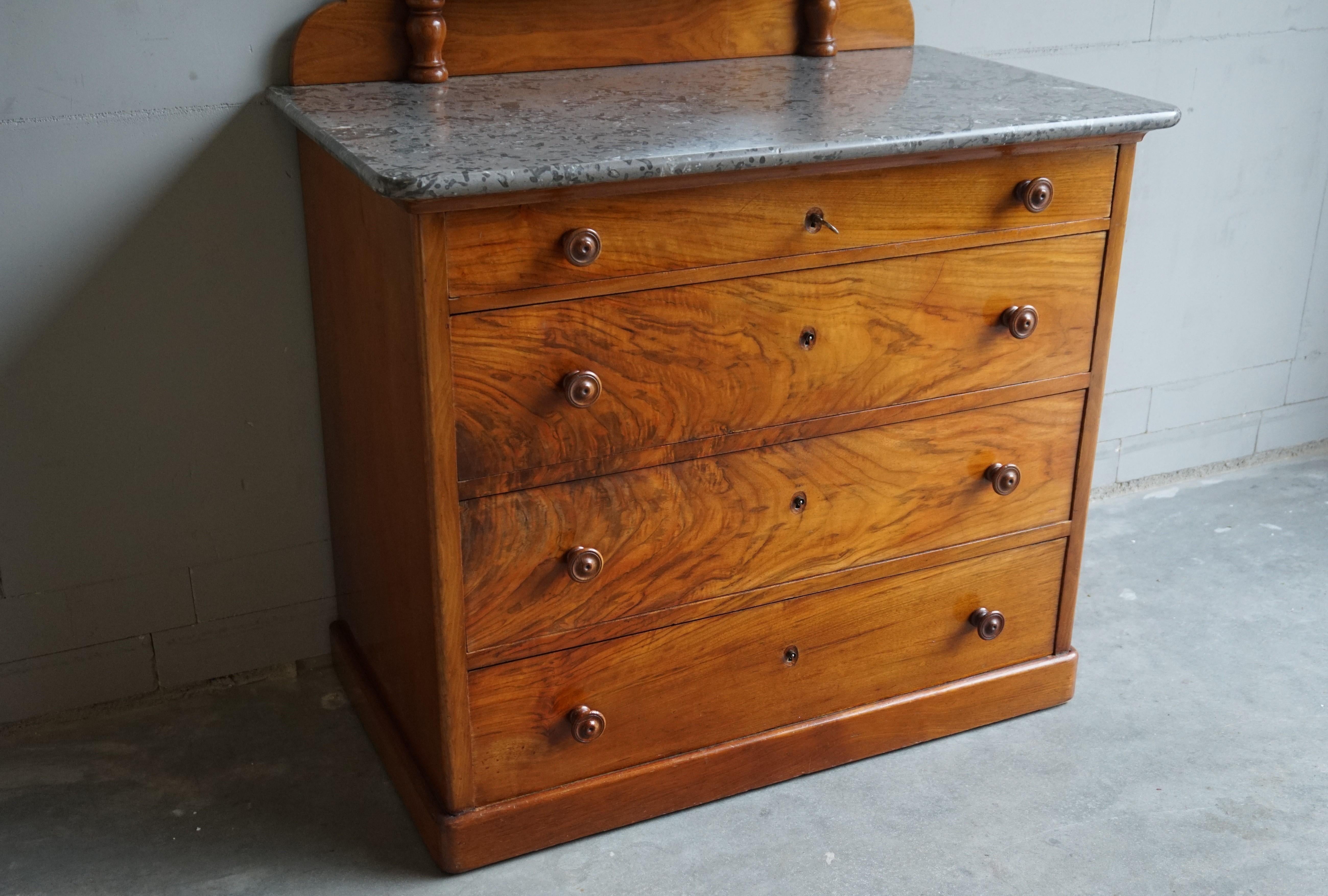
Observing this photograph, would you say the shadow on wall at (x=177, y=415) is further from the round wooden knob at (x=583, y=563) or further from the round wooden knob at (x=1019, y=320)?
the round wooden knob at (x=1019, y=320)

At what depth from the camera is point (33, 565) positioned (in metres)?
2.17

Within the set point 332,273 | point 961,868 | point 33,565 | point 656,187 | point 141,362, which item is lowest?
point 961,868

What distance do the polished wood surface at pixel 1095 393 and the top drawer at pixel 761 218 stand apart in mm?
26

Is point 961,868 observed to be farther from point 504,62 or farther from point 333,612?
point 504,62

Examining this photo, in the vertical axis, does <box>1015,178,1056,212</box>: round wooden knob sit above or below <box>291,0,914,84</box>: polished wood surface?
below

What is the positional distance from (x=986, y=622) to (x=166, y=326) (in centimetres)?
146

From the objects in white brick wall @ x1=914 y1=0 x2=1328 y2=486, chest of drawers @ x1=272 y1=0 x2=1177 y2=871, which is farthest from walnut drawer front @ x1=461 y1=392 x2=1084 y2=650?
white brick wall @ x1=914 y1=0 x2=1328 y2=486

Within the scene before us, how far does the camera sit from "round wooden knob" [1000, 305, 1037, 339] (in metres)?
2.01

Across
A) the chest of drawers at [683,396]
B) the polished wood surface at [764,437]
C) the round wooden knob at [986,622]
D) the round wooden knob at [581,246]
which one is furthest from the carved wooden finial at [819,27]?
the round wooden knob at [986,622]

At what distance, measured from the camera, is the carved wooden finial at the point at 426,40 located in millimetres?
2037

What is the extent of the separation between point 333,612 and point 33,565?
20.6 inches

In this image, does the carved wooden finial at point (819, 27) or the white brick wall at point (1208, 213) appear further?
the white brick wall at point (1208, 213)

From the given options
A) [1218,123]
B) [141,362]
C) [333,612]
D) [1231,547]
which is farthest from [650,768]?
[1218,123]

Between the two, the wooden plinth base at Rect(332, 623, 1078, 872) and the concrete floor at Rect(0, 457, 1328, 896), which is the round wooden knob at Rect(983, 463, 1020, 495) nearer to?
the wooden plinth base at Rect(332, 623, 1078, 872)
